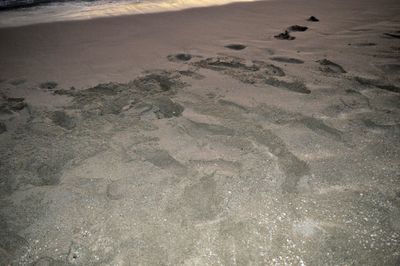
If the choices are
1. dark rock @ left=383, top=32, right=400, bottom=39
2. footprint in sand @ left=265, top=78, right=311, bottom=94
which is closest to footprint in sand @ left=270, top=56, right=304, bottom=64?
footprint in sand @ left=265, top=78, right=311, bottom=94

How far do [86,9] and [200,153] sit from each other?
4566 mm

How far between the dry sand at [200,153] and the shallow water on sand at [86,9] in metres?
1.51

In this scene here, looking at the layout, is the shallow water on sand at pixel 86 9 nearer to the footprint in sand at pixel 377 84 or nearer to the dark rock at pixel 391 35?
the dark rock at pixel 391 35

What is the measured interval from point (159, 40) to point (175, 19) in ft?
3.51

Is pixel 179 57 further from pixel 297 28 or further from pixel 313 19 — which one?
pixel 313 19

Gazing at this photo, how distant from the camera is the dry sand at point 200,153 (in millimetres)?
1339

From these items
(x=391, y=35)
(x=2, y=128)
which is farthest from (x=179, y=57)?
(x=391, y=35)

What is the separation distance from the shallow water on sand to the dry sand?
59.4 inches

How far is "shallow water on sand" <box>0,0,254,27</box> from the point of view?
4571 millimetres

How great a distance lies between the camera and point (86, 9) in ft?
16.9

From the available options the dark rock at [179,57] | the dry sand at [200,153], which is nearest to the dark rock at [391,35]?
the dry sand at [200,153]

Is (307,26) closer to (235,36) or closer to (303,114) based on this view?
(235,36)

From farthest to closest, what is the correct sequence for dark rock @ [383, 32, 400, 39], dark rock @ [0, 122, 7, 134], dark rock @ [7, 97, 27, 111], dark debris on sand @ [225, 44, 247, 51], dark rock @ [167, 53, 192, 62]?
dark rock @ [383, 32, 400, 39]
dark debris on sand @ [225, 44, 247, 51]
dark rock @ [167, 53, 192, 62]
dark rock @ [7, 97, 27, 111]
dark rock @ [0, 122, 7, 134]

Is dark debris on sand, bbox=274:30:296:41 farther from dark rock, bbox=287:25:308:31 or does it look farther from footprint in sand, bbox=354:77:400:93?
footprint in sand, bbox=354:77:400:93
